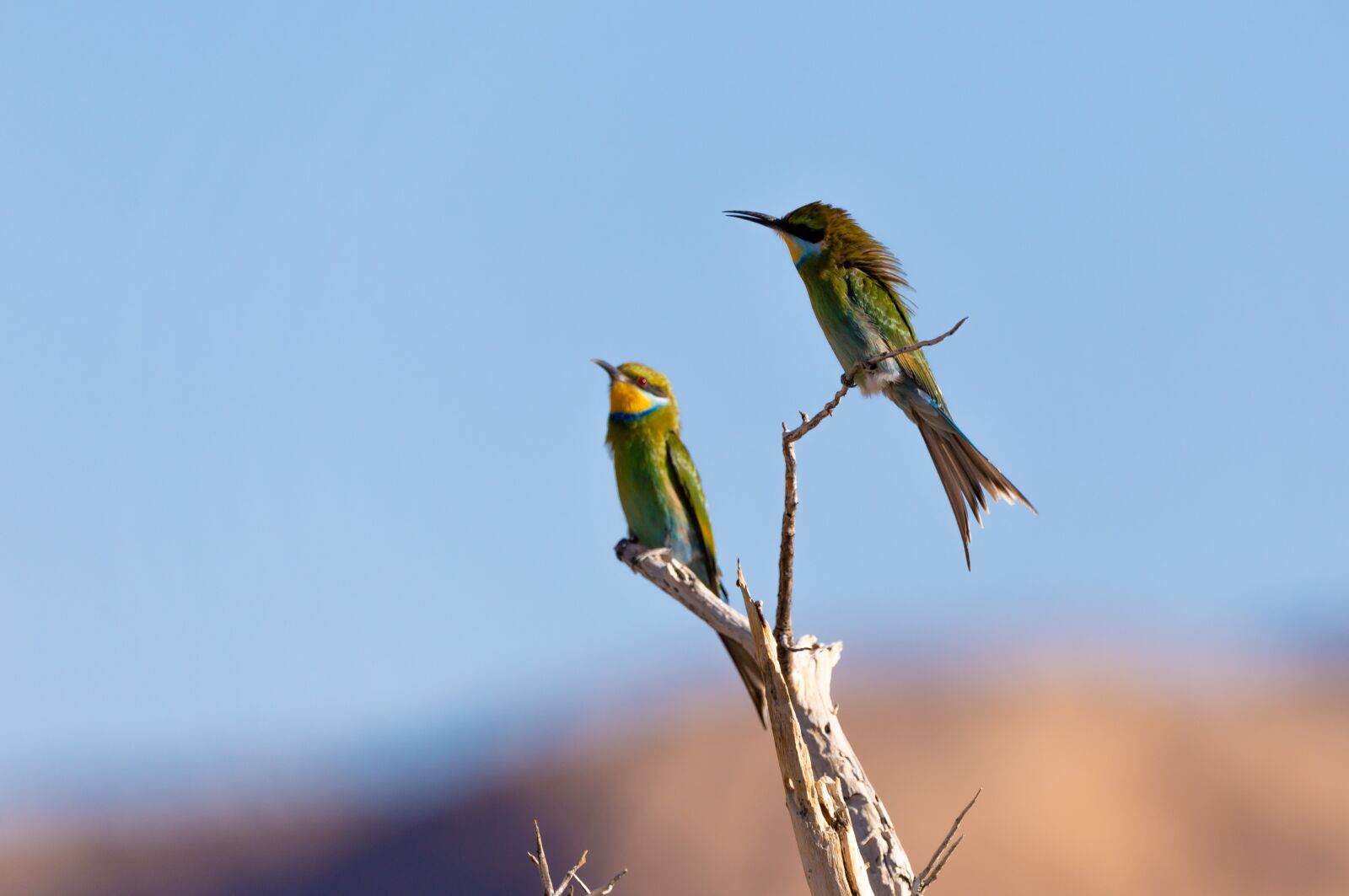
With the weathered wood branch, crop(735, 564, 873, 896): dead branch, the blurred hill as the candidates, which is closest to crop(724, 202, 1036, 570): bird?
the weathered wood branch

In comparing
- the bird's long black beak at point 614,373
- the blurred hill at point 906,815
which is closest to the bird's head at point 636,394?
the bird's long black beak at point 614,373

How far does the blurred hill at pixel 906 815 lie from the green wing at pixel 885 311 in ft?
40.7

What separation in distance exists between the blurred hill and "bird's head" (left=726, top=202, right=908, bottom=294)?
12.4 meters

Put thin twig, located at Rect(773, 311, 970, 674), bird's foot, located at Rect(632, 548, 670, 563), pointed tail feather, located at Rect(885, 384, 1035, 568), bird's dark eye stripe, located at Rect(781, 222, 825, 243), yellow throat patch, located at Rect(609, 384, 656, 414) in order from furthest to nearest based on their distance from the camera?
yellow throat patch, located at Rect(609, 384, 656, 414) < bird's foot, located at Rect(632, 548, 670, 563) < bird's dark eye stripe, located at Rect(781, 222, 825, 243) < pointed tail feather, located at Rect(885, 384, 1035, 568) < thin twig, located at Rect(773, 311, 970, 674)

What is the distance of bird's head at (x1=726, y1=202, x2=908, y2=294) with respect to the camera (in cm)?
435

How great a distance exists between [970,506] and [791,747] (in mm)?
1171

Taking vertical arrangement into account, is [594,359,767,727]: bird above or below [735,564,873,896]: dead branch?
above

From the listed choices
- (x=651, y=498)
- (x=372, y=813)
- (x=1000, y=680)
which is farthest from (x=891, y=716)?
(x=651, y=498)

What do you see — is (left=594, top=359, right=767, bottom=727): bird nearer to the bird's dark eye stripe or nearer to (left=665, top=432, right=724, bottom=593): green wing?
(left=665, top=432, right=724, bottom=593): green wing

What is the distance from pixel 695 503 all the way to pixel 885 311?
936 millimetres

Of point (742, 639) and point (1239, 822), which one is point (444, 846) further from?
point (742, 639)

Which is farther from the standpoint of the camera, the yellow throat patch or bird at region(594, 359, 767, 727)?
the yellow throat patch

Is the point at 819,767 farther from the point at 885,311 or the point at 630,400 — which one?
the point at 630,400

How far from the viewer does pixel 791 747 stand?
116 inches
